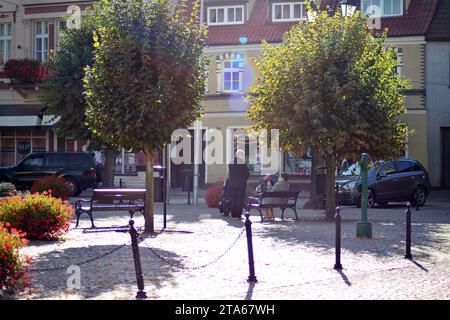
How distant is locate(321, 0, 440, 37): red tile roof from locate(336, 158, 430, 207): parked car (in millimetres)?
9328

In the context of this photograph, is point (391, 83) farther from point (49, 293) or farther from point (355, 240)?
point (49, 293)

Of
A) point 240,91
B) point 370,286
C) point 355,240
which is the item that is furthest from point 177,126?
point 240,91

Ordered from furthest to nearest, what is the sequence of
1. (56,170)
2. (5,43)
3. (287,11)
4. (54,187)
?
A: (5,43), (287,11), (56,170), (54,187)

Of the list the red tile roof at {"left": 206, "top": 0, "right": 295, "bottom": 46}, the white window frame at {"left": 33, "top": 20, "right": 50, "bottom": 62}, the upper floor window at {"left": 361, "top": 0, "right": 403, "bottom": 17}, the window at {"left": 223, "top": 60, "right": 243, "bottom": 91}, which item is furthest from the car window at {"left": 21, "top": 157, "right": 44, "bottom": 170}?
the upper floor window at {"left": 361, "top": 0, "right": 403, "bottom": 17}

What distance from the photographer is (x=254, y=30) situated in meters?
33.9

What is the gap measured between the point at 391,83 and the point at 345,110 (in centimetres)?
174

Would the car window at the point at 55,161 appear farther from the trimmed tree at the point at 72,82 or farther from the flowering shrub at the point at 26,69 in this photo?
the flowering shrub at the point at 26,69

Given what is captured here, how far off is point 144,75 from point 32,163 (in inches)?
645

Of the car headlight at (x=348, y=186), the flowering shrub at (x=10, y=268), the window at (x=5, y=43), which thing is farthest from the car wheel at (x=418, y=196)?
the window at (x=5, y=43)

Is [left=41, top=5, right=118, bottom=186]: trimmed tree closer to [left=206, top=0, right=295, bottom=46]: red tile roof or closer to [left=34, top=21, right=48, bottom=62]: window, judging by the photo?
[left=206, top=0, right=295, bottom=46]: red tile roof

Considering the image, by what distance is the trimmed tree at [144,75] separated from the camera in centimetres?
1381

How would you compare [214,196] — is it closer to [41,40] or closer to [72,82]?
[72,82]

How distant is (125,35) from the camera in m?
13.9

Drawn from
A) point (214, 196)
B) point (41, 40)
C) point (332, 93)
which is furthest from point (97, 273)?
point (41, 40)
